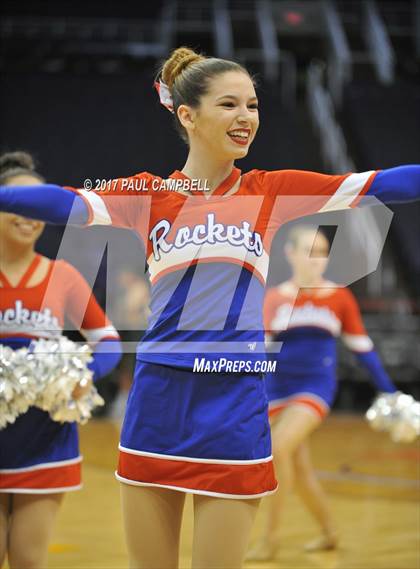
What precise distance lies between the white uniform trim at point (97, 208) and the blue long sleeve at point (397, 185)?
1.96 feet

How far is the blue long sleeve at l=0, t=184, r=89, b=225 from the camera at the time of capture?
69.2 inches

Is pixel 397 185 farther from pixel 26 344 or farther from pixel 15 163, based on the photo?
pixel 15 163

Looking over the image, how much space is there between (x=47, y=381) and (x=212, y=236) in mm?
866

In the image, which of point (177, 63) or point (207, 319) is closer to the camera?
point (207, 319)

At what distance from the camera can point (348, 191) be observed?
207 centimetres

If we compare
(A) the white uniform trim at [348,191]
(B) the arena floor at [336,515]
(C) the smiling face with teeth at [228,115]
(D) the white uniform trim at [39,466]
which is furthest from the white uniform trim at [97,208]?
(B) the arena floor at [336,515]

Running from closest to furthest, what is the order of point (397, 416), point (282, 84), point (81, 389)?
point (81, 389), point (397, 416), point (282, 84)

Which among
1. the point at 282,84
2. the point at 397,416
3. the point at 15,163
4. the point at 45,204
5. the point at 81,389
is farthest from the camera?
the point at 282,84

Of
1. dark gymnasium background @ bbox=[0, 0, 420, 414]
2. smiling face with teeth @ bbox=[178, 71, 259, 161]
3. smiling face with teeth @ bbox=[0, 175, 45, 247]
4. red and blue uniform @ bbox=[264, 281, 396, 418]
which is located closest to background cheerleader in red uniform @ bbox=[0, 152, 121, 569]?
smiling face with teeth @ bbox=[0, 175, 45, 247]

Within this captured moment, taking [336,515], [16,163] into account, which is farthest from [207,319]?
[336,515]

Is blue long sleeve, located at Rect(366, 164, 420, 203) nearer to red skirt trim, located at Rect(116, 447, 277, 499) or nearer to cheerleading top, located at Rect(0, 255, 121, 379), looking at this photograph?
red skirt trim, located at Rect(116, 447, 277, 499)

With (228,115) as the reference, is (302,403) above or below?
below

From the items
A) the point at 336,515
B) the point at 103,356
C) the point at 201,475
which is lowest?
the point at 336,515

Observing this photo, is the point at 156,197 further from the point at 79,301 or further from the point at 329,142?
the point at 329,142
